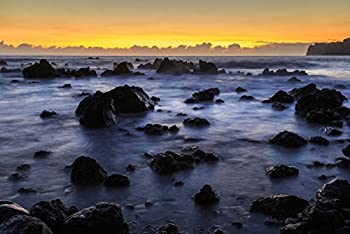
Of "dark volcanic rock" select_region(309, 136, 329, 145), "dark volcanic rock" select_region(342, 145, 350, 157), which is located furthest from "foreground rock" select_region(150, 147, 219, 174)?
"dark volcanic rock" select_region(309, 136, 329, 145)

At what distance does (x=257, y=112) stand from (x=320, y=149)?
28.3 feet

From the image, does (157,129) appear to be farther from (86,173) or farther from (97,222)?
(97,222)

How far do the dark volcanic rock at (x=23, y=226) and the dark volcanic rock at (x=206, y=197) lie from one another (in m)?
3.14

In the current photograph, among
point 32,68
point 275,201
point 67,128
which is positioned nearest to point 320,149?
point 275,201

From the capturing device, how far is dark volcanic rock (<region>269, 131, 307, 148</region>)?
12.3 meters

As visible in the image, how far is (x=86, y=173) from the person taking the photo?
350 inches

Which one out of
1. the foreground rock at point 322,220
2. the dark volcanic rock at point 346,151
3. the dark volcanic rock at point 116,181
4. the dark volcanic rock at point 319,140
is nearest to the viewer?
the foreground rock at point 322,220

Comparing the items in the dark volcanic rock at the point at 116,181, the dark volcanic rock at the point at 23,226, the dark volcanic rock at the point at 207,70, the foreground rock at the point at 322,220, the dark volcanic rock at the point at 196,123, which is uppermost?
the dark volcanic rock at the point at 23,226

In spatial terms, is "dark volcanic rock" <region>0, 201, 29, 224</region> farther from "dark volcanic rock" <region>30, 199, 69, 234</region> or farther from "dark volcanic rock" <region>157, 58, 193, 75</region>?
"dark volcanic rock" <region>157, 58, 193, 75</region>

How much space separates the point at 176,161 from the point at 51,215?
14.1ft

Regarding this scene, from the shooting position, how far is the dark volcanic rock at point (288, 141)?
12.3m

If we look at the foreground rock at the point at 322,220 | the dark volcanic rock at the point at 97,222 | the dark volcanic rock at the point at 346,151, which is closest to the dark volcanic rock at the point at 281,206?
the foreground rock at the point at 322,220

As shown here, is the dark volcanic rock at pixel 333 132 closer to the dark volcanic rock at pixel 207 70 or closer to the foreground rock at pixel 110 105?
the foreground rock at pixel 110 105

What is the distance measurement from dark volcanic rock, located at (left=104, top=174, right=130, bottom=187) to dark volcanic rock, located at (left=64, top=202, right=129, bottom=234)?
7.82 ft
